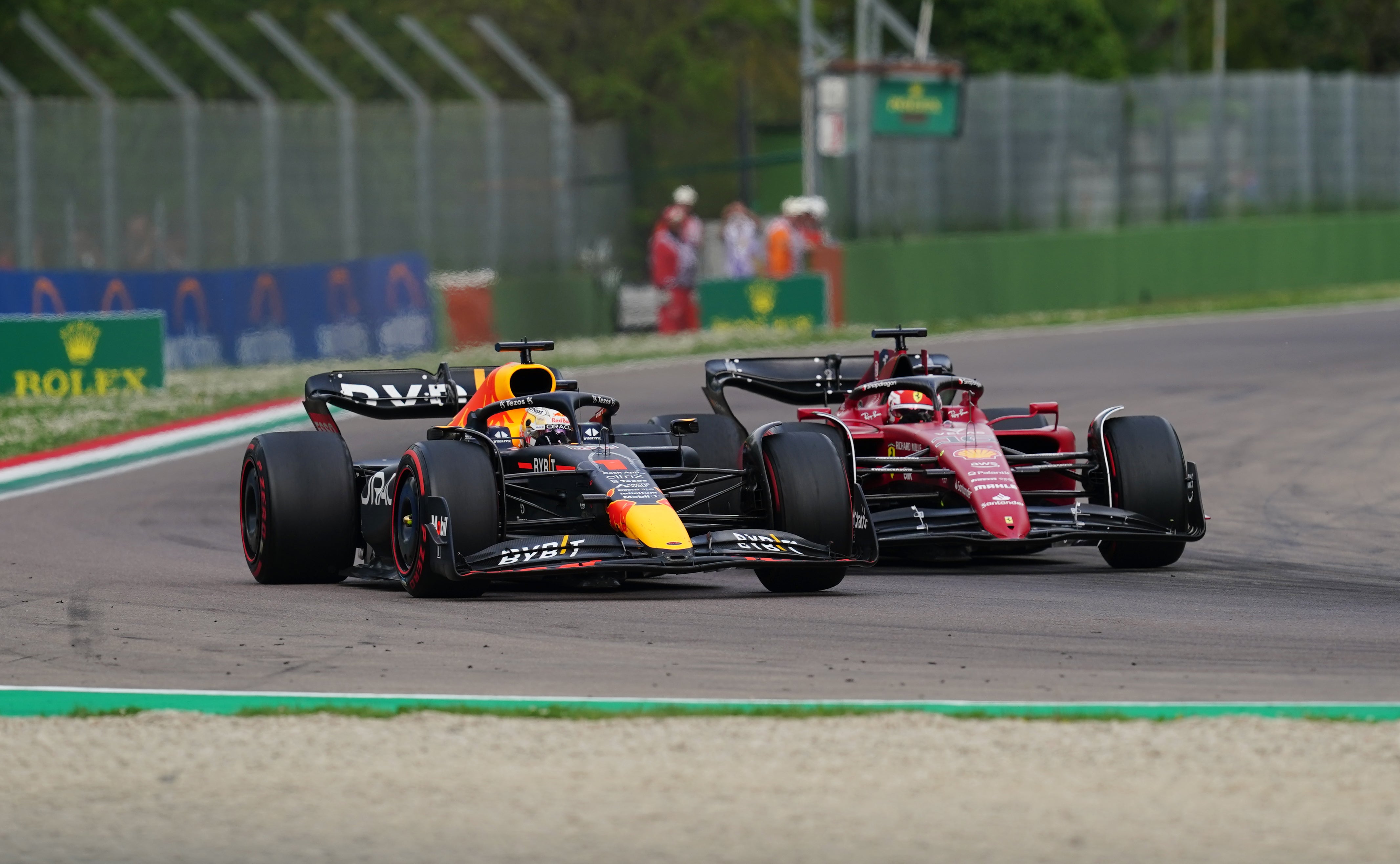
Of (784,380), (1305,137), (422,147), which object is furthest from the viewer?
(1305,137)

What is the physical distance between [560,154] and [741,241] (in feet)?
8.66

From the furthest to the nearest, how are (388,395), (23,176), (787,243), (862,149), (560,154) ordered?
(862,149) → (560,154) → (787,243) → (23,176) → (388,395)

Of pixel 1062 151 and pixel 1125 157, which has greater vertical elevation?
pixel 1062 151

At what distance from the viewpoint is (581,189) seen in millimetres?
32375

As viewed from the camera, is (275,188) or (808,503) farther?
(275,188)

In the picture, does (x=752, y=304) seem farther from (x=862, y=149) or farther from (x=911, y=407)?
(x=911, y=407)

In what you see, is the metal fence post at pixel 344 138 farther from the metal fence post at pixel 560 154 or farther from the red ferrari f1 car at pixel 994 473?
the red ferrari f1 car at pixel 994 473

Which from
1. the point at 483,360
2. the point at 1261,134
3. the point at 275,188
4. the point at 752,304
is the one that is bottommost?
the point at 483,360

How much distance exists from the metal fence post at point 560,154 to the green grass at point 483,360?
1.38 m

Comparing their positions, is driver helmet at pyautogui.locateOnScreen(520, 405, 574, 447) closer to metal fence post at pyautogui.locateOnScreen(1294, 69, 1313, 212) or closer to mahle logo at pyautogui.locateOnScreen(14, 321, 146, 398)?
mahle logo at pyautogui.locateOnScreen(14, 321, 146, 398)

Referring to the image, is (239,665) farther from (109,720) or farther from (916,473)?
(916,473)

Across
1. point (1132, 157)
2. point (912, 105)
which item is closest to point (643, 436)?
point (912, 105)

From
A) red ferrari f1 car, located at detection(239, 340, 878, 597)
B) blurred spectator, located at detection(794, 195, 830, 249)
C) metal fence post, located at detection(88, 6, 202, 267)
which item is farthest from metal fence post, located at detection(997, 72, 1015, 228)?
red ferrari f1 car, located at detection(239, 340, 878, 597)

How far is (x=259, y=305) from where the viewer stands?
26.2 meters
